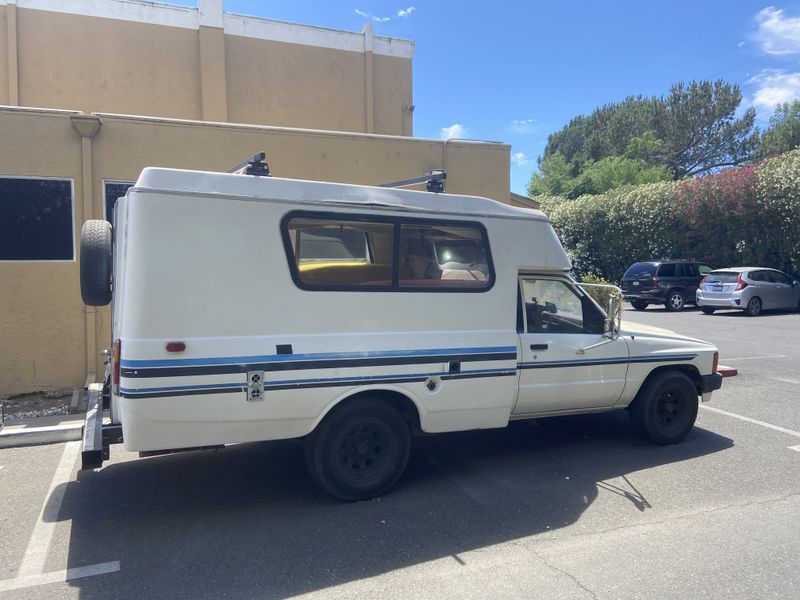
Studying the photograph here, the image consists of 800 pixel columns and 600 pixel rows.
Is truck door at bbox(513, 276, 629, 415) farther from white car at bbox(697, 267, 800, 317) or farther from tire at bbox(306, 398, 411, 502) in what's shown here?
white car at bbox(697, 267, 800, 317)

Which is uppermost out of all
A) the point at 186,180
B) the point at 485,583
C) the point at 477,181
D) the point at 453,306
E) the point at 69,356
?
the point at 477,181

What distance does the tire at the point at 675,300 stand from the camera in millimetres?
19016

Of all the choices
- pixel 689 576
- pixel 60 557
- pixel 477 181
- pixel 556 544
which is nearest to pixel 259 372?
pixel 60 557

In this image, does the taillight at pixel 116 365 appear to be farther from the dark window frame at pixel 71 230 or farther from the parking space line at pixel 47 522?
the dark window frame at pixel 71 230

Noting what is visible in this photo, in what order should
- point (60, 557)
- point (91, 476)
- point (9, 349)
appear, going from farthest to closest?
1. point (9, 349)
2. point (91, 476)
3. point (60, 557)

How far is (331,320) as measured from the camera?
433 cm

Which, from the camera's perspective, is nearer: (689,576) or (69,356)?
(689,576)

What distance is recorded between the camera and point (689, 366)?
596 cm

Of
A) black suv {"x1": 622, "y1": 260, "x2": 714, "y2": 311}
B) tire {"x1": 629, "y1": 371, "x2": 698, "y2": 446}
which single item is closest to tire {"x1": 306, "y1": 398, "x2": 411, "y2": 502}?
tire {"x1": 629, "y1": 371, "x2": 698, "y2": 446}

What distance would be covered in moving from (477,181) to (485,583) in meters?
7.82

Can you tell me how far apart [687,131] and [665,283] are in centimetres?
3262

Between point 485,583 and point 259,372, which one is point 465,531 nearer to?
point 485,583

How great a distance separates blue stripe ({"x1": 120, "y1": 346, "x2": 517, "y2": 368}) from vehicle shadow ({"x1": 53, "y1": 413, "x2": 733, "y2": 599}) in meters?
1.13

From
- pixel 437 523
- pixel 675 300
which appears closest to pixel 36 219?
pixel 437 523
